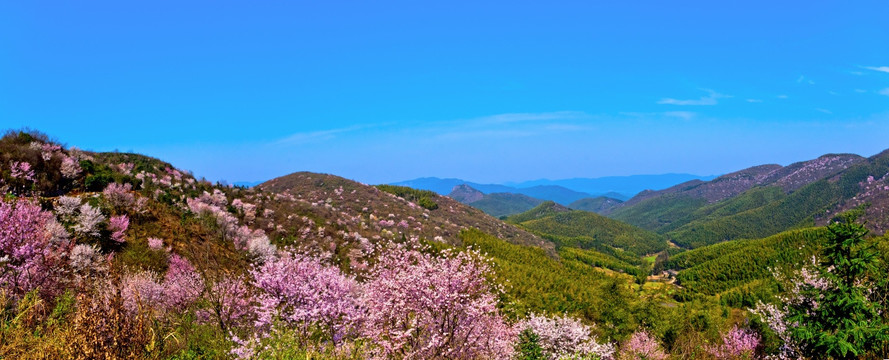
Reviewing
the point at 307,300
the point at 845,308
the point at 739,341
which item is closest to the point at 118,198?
the point at 307,300

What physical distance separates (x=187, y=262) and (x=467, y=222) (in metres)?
81.9

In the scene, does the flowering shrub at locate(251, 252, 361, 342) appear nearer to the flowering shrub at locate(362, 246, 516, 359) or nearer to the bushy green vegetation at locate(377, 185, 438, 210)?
the flowering shrub at locate(362, 246, 516, 359)

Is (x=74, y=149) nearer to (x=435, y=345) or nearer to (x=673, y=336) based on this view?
(x=435, y=345)

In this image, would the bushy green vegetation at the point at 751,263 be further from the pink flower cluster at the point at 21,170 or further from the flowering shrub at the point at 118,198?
the pink flower cluster at the point at 21,170

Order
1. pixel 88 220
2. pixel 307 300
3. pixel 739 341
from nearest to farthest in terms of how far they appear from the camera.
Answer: pixel 307 300
pixel 88 220
pixel 739 341

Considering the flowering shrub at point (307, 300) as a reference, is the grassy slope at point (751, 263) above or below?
below

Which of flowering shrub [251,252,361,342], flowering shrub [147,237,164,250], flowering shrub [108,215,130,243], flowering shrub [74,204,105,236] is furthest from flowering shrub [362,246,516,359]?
flowering shrub [108,215,130,243]

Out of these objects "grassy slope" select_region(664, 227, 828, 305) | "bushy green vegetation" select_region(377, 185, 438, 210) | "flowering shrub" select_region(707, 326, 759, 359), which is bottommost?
"grassy slope" select_region(664, 227, 828, 305)

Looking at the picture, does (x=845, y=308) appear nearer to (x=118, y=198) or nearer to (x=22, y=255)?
Result: (x=22, y=255)

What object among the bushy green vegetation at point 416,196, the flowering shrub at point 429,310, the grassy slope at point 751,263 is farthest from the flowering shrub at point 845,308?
the bushy green vegetation at point 416,196

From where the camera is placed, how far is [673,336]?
3011 centimetres

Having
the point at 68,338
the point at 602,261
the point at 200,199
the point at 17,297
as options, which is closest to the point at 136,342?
the point at 68,338

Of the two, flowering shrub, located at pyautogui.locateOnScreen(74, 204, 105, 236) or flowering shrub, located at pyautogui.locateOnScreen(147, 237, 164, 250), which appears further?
flowering shrub, located at pyautogui.locateOnScreen(147, 237, 164, 250)

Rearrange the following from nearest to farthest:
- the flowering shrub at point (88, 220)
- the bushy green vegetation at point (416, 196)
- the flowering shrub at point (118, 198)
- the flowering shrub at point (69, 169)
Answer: the flowering shrub at point (88, 220) → the flowering shrub at point (118, 198) → the flowering shrub at point (69, 169) → the bushy green vegetation at point (416, 196)
